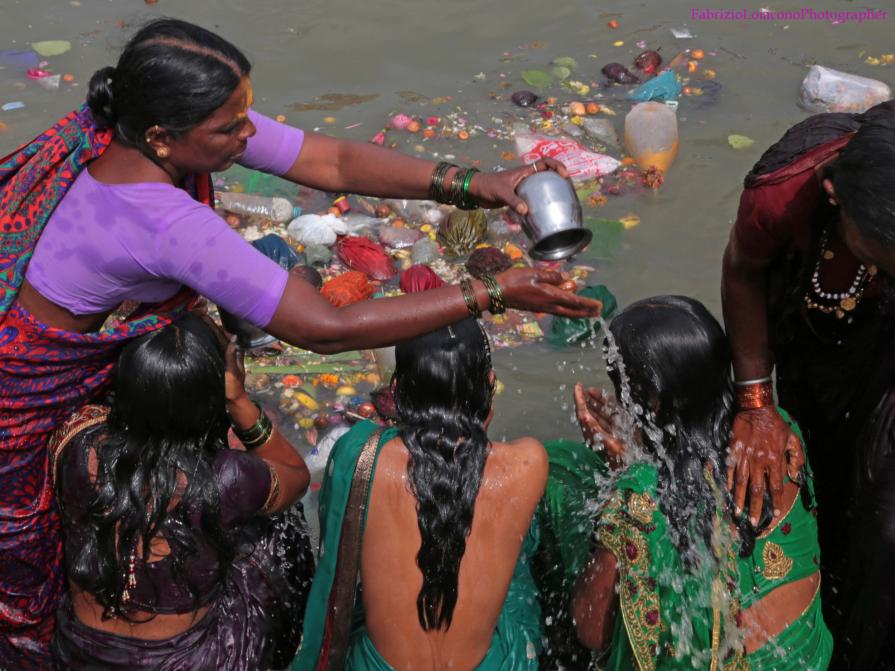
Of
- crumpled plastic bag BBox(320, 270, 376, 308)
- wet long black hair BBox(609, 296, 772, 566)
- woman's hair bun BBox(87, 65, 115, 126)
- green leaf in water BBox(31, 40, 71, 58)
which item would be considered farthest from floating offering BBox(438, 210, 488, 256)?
green leaf in water BBox(31, 40, 71, 58)

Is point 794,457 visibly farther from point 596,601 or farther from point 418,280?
point 418,280

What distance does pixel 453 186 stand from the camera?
270 cm

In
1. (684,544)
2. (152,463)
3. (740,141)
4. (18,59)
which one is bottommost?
(740,141)

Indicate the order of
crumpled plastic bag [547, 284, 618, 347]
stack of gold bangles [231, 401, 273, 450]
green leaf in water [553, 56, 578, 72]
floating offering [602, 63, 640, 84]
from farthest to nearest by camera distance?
green leaf in water [553, 56, 578, 72]
floating offering [602, 63, 640, 84]
crumpled plastic bag [547, 284, 618, 347]
stack of gold bangles [231, 401, 273, 450]

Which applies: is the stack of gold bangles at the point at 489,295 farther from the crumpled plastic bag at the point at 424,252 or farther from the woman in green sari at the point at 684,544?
the crumpled plastic bag at the point at 424,252

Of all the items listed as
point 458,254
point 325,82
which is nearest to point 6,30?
point 325,82

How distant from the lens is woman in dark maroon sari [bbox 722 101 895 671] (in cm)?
232

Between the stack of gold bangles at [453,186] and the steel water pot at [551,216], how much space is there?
0.70 ft

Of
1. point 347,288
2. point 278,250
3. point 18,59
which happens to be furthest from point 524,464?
point 18,59

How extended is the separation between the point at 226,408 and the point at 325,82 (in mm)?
3874

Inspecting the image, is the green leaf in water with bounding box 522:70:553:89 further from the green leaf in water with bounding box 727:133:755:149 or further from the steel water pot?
the steel water pot

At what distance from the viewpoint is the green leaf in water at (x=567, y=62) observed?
5.94 m

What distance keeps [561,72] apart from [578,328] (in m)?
2.46

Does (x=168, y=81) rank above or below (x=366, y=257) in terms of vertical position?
above
